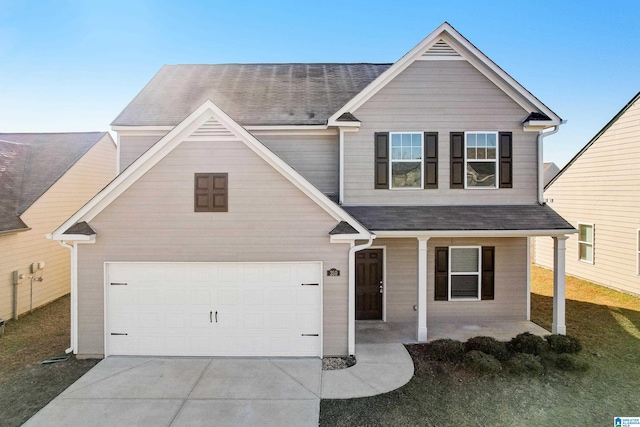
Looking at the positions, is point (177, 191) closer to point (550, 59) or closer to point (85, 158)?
point (85, 158)

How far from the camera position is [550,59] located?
677 inches

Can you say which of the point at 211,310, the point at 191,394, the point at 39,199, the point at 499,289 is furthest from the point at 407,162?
the point at 39,199

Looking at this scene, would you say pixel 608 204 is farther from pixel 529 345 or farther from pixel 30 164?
pixel 30 164

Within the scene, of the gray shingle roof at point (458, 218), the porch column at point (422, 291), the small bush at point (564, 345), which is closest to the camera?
the small bush at point (564, 345)

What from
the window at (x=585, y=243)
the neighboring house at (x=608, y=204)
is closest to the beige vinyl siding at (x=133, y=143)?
the neighboring house at (x=608, y=204)

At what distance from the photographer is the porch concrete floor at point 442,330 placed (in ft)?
31.6

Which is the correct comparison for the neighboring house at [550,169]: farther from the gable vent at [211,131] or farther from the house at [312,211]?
the gable vent at [211,131]

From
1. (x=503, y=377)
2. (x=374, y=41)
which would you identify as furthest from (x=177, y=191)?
(x=374, y=41)

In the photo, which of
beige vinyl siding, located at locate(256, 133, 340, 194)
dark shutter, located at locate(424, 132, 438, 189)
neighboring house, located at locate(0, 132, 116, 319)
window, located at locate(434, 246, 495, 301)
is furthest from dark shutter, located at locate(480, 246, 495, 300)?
neighboring house, located at locate(0, 132, 116, 319)

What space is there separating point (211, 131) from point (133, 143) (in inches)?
181

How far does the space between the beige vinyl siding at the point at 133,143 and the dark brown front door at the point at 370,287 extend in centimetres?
765

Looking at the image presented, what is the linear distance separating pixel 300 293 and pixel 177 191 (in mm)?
3779

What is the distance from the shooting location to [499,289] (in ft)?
36.3

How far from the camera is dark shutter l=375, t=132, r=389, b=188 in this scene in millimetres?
10391
